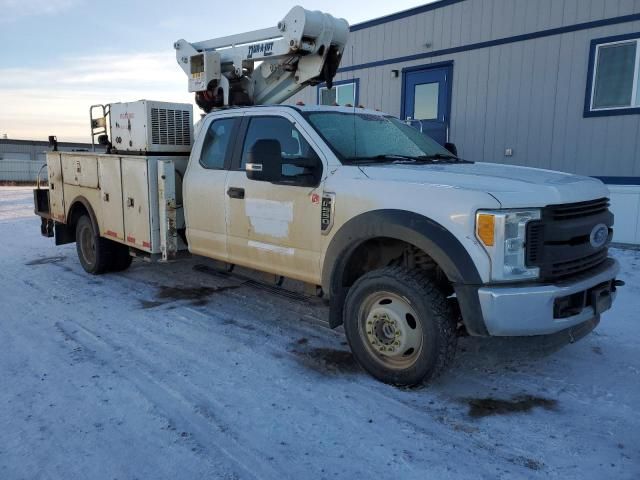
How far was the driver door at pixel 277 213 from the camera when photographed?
4.13 meters

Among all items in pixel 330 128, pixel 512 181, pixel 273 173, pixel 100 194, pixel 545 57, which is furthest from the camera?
pixel 545 57

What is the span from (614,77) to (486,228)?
726cm

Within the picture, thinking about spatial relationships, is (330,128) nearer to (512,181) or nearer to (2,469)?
(512,181)

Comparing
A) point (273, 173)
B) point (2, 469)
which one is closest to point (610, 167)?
point (273, 173)

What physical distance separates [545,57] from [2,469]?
9.85 meters

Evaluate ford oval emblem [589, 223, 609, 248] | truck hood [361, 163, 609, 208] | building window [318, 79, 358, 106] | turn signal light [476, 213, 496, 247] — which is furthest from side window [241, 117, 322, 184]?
building window [318, 79, 358, 106]

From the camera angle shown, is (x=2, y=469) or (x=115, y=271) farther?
(x=115, y=271)

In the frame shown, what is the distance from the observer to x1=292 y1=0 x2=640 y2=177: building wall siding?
28.3ft

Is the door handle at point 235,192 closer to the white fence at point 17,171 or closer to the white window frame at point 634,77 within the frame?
the white window frame at point 634,77

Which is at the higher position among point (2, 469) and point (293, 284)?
point (293, 284)

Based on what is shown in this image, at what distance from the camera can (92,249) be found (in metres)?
6.89

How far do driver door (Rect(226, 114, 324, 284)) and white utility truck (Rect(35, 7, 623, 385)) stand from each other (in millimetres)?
15

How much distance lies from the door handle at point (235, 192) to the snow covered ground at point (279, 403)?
1219 mm

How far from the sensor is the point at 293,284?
15.2ft
